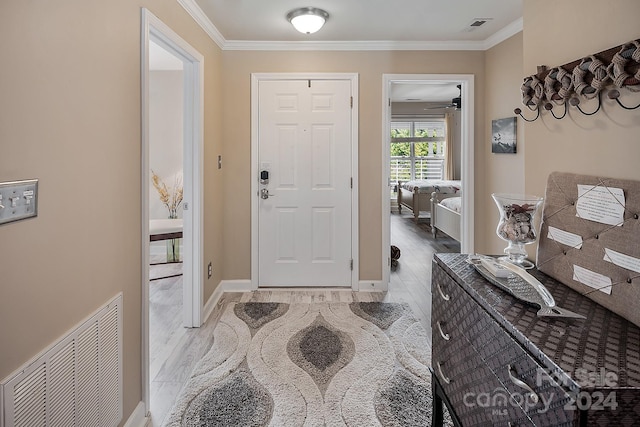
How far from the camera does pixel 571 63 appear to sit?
1.35m

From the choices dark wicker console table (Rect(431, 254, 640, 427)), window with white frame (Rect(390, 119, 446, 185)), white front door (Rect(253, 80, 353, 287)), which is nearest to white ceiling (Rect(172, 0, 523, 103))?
white front door (Rect(253, 80, 353, 287))

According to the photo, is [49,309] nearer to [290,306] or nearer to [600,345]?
[600,345]

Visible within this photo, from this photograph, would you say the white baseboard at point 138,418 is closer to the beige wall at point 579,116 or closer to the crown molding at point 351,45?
the beige wall at point 579,116

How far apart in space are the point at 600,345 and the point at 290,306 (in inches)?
107

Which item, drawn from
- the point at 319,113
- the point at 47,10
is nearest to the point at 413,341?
the point at 319,113

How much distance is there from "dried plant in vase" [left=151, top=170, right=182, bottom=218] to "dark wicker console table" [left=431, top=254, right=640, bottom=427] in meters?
4.47

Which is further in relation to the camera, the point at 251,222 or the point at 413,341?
the point at 251,222

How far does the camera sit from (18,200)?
1079 millimetres

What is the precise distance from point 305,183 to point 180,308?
1.59 meters

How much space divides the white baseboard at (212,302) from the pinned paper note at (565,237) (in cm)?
253

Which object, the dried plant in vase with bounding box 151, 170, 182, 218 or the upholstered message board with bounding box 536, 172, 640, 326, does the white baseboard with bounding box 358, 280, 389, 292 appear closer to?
the upholstered message board with bounding box 536, 172, 640, 326

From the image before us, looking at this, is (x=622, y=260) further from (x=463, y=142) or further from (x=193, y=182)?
(x=463, y=142)

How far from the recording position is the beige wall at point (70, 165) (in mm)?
1071

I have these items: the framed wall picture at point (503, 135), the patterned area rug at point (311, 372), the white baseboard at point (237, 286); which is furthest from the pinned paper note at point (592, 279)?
the white baseboard at point (237, 286)
